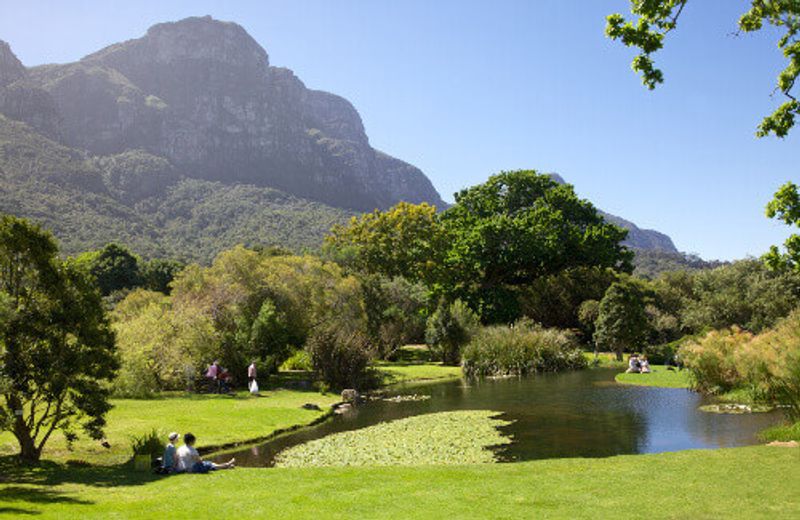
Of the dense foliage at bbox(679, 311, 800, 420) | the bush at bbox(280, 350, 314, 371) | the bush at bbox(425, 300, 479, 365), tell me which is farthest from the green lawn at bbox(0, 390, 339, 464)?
the bush at bbox(425, 300, 479, 365)

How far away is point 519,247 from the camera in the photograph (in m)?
55.6

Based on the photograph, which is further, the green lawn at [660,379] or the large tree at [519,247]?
the large tree at [519,247]

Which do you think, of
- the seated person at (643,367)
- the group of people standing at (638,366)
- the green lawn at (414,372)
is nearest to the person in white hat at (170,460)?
the green lawn at (414,372)

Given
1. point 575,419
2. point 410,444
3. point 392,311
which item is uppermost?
point 392,311

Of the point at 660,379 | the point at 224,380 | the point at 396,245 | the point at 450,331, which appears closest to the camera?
the point at 224,380

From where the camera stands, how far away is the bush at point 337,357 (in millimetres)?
32344

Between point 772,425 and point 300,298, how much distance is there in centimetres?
2655

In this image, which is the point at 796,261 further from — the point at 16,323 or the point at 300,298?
the point at 300,298

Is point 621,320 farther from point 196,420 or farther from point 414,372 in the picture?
point 196,420

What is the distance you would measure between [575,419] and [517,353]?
62.2 feet

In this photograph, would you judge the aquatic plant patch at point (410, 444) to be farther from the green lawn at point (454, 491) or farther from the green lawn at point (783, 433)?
the green lawn at point (783, 433)

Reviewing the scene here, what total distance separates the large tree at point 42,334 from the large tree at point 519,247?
1610 inches

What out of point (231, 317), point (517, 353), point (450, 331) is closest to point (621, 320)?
point (517, 353)

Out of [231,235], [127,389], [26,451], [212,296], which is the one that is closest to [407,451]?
[26,451]
